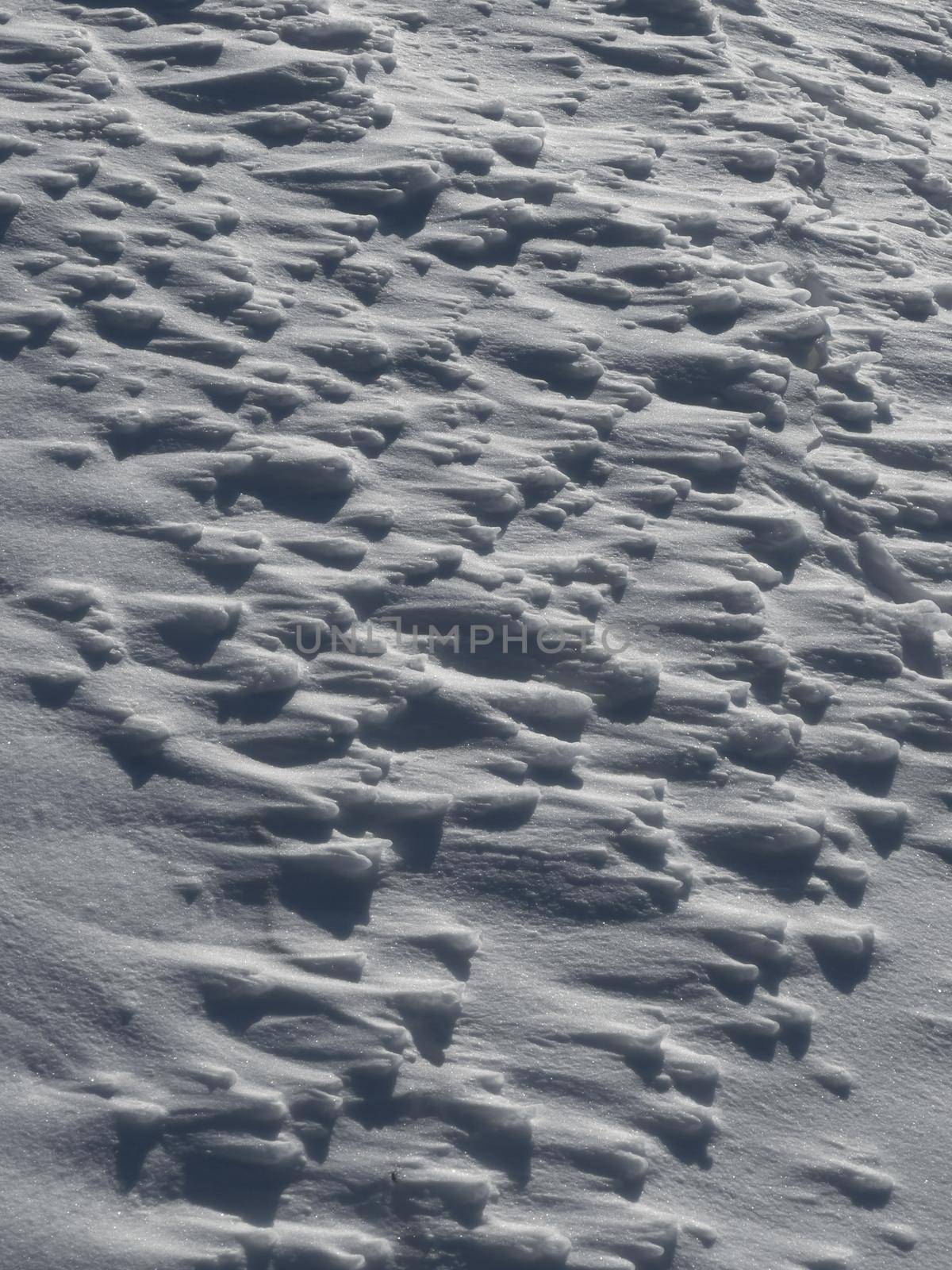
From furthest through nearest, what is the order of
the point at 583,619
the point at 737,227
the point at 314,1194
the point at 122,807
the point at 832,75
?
the point at 832,75, the point at 737,227, the point at 583,619, the point at 122,807, the point at 314,1194

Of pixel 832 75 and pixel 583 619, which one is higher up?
pixel 832 75

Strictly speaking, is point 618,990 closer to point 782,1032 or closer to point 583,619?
point 782,1032

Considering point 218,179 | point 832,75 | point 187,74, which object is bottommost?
point 218,179

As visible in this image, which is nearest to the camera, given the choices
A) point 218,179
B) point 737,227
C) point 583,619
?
point 583,619

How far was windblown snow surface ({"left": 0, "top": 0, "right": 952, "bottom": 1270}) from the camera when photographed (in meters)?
1.51

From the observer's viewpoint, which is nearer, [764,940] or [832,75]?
[764,940]

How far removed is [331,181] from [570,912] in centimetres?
174

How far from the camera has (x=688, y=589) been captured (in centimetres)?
210

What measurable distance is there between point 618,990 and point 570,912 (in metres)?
0.14

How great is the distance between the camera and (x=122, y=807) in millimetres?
1676

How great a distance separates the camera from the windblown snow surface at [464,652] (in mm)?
1508

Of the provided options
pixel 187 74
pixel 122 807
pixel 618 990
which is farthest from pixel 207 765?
pixel 187 74

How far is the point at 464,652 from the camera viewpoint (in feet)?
6.44

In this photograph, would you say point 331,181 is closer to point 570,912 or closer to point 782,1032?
point 570,912
